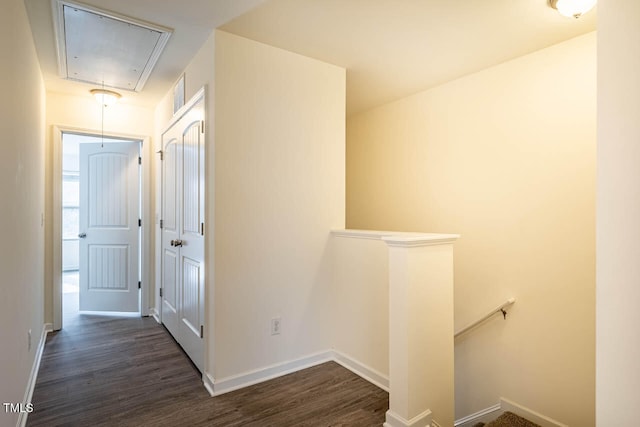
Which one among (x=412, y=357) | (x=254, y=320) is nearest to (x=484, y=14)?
(x=412, y=357)

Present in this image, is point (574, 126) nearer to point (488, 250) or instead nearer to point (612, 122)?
point (488, 250)

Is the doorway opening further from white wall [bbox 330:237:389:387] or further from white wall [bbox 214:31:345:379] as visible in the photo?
white wall [bbox 330:237:389:387]

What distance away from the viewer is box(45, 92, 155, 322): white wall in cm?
338

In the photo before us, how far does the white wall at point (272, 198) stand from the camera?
227cm

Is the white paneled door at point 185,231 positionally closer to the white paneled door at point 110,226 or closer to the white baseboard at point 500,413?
the white paneled door at point 110,226

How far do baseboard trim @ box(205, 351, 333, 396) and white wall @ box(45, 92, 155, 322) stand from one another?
7.15ft

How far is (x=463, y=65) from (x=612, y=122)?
6.82 ft

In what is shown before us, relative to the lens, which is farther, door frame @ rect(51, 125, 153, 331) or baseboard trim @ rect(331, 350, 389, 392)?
door frame @ rect(51, 125, 153, 331)

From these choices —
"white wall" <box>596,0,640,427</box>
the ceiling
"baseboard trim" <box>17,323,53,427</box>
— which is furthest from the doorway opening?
"white wall" <box>596,0,640,427</box>

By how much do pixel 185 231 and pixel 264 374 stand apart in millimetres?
1312

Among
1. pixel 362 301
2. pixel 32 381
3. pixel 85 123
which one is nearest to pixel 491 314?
pixel 362 301

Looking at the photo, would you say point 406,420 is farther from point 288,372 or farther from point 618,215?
point 618,215

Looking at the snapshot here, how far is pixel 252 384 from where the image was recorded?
92.0 inches

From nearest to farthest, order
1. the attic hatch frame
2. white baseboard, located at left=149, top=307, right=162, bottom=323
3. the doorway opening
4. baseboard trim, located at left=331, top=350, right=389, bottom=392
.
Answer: the attic hatch frame, baseboard trim, located at left=331, top=350, right=389, bottom=392, white baseboard, located at left=149, top=307, right=162, bottom=323, the doorway opening
